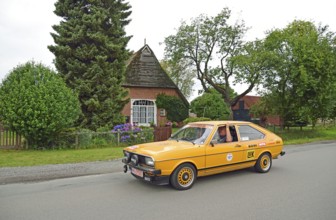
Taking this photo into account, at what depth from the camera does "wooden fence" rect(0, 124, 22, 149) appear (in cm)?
1228

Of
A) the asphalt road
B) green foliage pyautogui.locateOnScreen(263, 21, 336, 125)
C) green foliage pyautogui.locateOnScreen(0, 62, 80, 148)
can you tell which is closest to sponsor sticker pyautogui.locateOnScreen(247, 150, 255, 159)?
the asphalt road

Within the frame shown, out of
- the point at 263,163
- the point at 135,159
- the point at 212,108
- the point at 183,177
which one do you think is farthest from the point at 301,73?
the point at 135,159

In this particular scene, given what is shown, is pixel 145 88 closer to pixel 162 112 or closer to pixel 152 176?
pixel 162 112

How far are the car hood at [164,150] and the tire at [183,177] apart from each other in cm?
34

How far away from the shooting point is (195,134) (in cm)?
720

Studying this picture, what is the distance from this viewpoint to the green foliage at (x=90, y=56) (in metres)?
16.7

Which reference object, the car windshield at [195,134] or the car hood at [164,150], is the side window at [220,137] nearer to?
the car windshield at [195,134]

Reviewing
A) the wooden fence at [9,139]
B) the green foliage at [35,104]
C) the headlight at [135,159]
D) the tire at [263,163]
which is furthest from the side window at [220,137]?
the wooden fence at [9,139]

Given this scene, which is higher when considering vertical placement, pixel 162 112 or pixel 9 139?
pixel 162 112

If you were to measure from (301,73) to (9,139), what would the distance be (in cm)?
1762

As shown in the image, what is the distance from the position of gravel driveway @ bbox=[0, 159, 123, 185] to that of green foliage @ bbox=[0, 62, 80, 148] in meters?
3.53

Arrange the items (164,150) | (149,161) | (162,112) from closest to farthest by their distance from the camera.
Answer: (149,161) → (164,150) → (162,112)

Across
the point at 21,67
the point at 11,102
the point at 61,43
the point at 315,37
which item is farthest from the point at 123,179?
the point at 315,37

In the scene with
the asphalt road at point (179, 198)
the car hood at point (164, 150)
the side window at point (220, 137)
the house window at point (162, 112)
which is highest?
the house window at point (162, 112)
